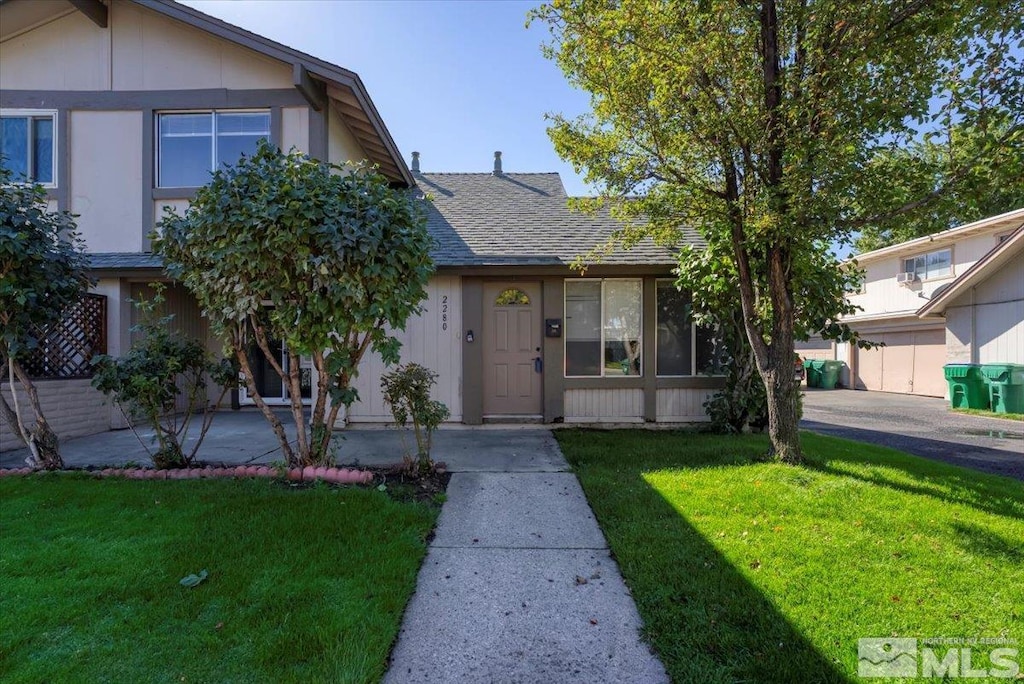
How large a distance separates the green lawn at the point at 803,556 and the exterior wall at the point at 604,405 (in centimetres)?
226

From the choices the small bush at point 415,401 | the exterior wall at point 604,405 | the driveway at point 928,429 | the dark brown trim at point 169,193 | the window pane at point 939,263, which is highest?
the window pane at point 939,263

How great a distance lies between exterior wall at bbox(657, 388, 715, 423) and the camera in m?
8.06

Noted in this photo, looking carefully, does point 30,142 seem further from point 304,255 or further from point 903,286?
point 903,286

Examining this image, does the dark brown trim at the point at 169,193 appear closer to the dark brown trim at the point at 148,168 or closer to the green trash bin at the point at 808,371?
the dark brown trim at the point at 148,168

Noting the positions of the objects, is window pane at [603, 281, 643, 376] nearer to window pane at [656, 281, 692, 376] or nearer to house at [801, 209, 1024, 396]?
window pane at [656, 281, 692, 376]

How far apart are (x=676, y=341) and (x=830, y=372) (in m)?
14.0

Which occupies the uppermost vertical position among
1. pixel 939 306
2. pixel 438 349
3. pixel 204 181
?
pixel 204 181

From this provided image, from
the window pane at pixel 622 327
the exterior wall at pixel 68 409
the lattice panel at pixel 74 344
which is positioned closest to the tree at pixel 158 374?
the exterior wall at pixel 68 409

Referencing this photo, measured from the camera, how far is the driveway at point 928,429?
6781 millimetres

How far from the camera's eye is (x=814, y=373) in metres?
19.1

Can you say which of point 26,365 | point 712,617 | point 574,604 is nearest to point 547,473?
point 574,604

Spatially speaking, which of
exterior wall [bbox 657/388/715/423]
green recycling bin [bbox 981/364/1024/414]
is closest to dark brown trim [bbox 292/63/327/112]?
exterior wall [bbox 657/388/715/423]

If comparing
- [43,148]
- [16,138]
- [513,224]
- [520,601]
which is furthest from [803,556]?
[16,138]

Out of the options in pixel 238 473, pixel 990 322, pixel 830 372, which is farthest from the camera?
pixel 830 372
